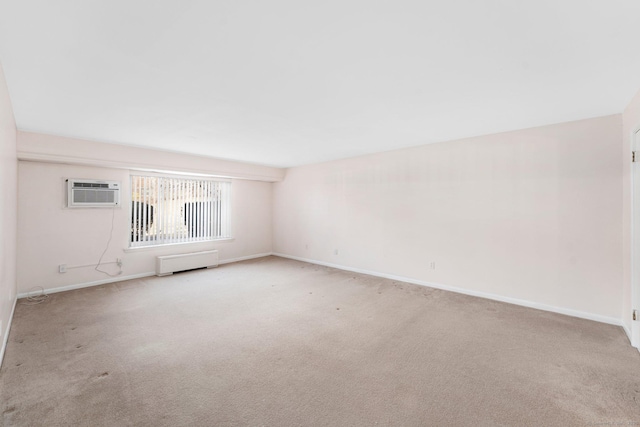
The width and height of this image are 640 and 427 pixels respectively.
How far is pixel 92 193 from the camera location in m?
4.42

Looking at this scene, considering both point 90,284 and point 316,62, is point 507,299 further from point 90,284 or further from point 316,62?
point 90,284

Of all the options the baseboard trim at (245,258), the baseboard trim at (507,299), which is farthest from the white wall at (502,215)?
the baseboard trim at (245,258)

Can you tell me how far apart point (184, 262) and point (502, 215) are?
5.58 metres

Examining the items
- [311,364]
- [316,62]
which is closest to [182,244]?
[311,364]

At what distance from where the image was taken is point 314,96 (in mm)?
2525

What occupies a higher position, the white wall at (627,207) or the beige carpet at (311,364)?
the white wall at (627,207)

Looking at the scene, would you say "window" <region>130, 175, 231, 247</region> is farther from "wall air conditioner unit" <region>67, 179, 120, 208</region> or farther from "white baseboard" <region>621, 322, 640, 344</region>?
"white baseboard" <region>621, 322, 640, 344</region>

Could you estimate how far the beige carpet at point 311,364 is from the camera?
173 cm

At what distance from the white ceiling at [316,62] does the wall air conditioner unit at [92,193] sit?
1115mm

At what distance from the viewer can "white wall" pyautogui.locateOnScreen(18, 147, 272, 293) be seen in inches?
154

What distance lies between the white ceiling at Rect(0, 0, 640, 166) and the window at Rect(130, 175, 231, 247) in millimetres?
1876

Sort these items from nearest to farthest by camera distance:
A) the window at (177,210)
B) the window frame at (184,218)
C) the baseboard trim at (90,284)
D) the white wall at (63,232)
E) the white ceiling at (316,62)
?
the white ceiling at (316,62) → the white wall at (63,232) → the baseboard trim at (90,284) → the window frame at (184,218) → the window at (177,210)

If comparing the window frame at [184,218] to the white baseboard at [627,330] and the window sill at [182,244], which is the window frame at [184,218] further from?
the white baseboard at [627,330]

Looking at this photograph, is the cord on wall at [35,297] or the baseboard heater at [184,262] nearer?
the cord on wall at [35,297]
